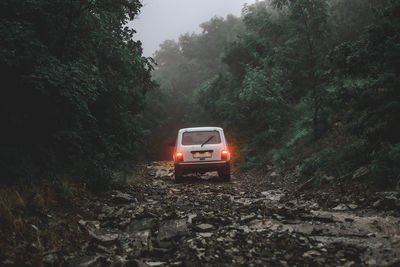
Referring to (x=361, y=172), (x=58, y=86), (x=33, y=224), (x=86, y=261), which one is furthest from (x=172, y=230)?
(x=361, y=172)

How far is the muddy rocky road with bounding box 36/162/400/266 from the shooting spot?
12.2 feet

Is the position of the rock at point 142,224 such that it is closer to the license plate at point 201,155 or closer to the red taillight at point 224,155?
the license plate at point 201,155

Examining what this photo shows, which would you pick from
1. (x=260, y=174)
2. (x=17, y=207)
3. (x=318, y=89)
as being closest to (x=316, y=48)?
(x=318, y=89)

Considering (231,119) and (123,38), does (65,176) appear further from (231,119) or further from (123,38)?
(231,119)

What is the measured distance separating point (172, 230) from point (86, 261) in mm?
1418

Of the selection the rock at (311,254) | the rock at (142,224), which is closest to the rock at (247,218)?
the rock at (142,224)

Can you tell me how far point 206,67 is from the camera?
4944 centimetres

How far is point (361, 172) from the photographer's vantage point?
739 cm

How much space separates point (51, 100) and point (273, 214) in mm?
4479

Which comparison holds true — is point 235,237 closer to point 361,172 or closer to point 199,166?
point 361,172

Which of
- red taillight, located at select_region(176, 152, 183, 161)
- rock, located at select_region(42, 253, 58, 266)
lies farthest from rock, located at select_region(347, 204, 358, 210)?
red taillight, located at select_region(176, 152, 183, 161)

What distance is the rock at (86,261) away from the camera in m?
Answer: 3.55

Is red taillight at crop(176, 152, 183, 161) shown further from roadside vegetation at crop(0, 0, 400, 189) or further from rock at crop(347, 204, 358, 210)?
rock at crop(347, 204, 358, 210)

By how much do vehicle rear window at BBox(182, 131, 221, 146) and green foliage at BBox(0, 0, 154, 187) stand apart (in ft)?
8.11
